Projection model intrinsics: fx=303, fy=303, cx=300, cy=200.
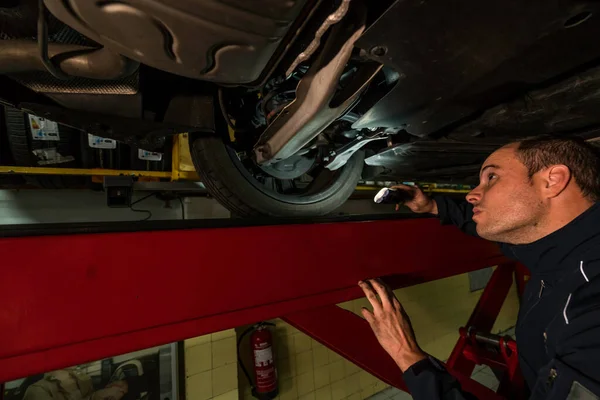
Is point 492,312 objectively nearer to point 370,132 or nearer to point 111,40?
point 370,132

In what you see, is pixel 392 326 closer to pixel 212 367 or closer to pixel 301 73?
pixel 301 73

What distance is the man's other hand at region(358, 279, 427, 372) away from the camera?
0.76 metres

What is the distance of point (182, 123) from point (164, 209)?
1216mm

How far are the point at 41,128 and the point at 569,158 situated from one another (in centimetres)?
201

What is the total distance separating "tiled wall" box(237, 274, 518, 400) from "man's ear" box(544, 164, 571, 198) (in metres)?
2.07

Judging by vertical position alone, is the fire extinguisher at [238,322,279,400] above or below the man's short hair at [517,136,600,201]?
below

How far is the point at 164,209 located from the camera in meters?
2.04

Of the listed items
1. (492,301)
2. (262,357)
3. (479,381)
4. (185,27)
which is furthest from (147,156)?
(479,381)

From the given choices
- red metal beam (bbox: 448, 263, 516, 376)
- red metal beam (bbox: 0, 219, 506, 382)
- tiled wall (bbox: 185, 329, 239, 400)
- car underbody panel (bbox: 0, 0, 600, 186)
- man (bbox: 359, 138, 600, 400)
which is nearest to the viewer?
red metal beam (bbox: 0, 219, 506, 382)

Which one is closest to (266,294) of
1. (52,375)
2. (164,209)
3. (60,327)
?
(60,327)

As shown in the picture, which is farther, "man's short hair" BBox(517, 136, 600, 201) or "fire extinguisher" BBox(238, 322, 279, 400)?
"fire extinguisher" BBox(238, 322, 279, 400)

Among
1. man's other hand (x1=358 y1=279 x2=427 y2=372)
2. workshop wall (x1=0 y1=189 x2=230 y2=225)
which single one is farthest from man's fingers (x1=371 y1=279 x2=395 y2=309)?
workshop wall (x1=0 y1=189 x2=230 y2=225)

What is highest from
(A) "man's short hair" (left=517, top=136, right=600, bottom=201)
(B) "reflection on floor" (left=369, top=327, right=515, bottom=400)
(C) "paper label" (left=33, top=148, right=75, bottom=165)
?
(C) "paper label" (left=33, top=148, right=75, bottom=165)

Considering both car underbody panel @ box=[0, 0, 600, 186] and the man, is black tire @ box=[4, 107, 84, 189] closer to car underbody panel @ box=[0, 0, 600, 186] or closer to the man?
car underbody panel @ box=[0, 0, 600, 186]
